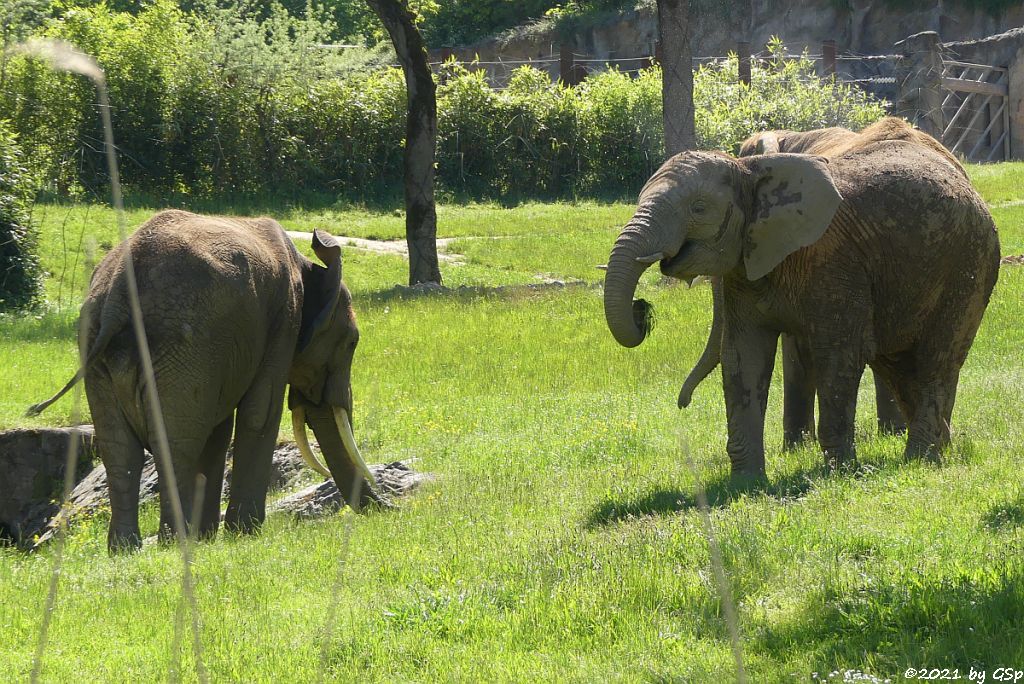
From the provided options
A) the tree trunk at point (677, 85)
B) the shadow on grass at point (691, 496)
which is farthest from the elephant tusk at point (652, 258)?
the tree trunk at point (677, 85)

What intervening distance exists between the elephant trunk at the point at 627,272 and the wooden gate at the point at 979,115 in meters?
37.5

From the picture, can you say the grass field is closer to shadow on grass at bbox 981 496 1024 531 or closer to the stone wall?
shadow on grass at bbox 981 496 1024 531

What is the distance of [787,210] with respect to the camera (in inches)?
381

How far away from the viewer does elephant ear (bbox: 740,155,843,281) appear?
9.62 meters

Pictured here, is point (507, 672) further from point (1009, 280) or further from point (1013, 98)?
point (1013, 98)

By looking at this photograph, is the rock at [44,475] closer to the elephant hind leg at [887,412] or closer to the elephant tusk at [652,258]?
the elephant hind leg at [887,412]

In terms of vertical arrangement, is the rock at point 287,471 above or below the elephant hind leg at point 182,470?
below

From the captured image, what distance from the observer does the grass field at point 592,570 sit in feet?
19.7

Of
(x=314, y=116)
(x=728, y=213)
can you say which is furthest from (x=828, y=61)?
(x=728, y=213)

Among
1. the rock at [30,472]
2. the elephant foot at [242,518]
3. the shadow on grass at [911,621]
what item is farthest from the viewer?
the rock at [30,472]

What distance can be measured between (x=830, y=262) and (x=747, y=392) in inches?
46.9

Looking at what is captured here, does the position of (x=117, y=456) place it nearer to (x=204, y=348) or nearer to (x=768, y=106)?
(x=204, y=348)

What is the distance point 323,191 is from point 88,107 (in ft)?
23.4

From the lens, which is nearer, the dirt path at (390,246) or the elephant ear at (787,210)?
the elephant ear at (787,210)
